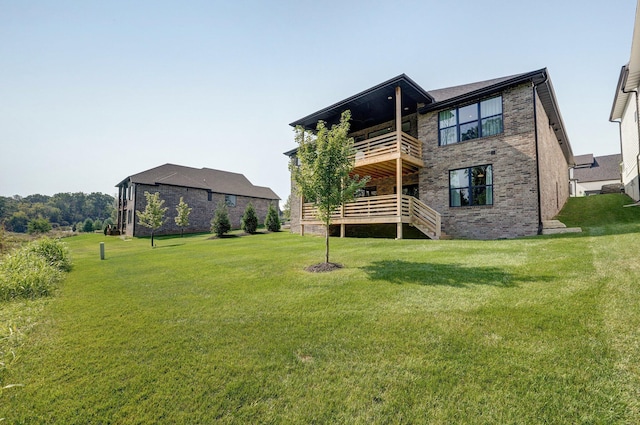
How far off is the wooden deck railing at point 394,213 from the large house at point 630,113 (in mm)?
10351

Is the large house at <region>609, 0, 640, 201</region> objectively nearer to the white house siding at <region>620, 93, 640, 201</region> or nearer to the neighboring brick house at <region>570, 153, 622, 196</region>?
the white house siding at <region>620, 93, 640, 201</region>

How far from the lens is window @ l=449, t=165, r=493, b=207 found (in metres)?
13.5

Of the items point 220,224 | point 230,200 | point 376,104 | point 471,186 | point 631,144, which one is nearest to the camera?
point 471,186

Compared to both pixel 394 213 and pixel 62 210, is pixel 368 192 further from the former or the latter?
pixel 62 210

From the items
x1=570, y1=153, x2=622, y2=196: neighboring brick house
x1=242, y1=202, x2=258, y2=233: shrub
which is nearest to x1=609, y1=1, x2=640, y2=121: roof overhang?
x1=570, y1=153, x2=622, y2=196: neighboring brick house

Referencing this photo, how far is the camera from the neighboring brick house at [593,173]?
1333 inches

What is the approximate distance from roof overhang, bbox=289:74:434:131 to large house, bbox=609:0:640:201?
27.3ft

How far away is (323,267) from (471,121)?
12.0 m

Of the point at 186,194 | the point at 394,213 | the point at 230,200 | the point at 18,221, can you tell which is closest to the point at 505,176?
the point at 394,213

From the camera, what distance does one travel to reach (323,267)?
7910 millimetres

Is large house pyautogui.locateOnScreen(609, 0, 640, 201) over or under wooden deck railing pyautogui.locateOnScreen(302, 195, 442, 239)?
over

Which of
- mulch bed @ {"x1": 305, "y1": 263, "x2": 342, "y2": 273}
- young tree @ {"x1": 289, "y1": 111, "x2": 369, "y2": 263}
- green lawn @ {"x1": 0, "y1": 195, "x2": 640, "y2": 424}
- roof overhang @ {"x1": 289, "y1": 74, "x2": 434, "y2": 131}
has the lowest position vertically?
green lawn @ {"x1": 0, "y1": 195, "x2": 640, "y2": 424}

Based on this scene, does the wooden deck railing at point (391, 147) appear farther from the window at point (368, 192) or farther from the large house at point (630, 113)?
the large house at point (630, 113)

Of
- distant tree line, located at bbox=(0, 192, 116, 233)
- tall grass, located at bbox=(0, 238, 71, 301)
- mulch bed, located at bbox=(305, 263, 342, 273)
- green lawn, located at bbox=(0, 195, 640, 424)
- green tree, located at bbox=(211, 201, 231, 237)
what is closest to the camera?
green lawn, located at bbox=(0, 195, 640, 424)
